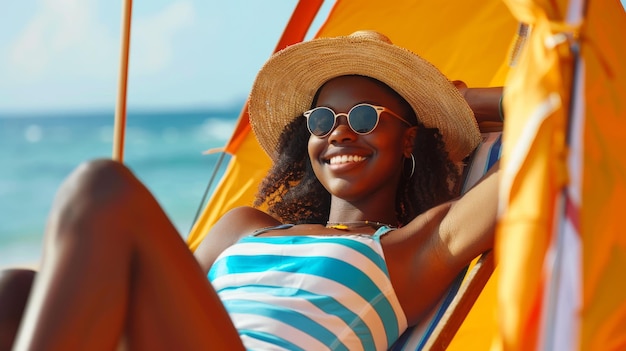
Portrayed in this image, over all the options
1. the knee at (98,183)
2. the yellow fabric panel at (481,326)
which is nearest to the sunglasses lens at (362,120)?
the yellow fabric panel at (481,326)

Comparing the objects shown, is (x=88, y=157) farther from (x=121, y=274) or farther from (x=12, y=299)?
(x=121, y=274)

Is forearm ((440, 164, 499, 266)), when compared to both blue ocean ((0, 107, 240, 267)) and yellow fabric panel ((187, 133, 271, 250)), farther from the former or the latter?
blue ocean ((0, 107, 240, 267))

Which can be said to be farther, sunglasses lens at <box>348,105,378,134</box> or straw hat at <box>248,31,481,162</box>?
straw hat at <box>248,31,481,162</box>

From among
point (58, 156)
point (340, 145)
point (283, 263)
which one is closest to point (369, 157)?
point (340, 145)

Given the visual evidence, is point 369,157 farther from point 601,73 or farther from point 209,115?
point 209,115

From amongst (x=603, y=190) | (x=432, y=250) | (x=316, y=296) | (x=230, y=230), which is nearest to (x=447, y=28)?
(x=230, y=230)

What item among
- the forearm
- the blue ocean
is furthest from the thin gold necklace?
the blue ocean

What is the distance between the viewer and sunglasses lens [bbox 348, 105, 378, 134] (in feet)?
7.50

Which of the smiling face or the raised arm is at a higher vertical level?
the smiling face

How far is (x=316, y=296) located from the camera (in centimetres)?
200

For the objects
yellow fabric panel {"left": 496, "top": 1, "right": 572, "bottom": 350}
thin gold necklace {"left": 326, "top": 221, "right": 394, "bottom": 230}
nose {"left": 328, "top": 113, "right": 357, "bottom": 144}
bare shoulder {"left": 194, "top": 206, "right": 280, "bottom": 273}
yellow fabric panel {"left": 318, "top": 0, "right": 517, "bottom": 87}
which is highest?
yellow fabric panel {"left": 318, "top": 0, "right": 517, "bottom": 87}

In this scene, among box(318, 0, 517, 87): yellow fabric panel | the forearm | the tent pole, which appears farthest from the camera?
box(318, 0, 517, 87): yellow fabric panel

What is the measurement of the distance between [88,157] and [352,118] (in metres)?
14.0

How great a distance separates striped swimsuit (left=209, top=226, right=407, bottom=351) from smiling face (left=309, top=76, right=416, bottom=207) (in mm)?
219
